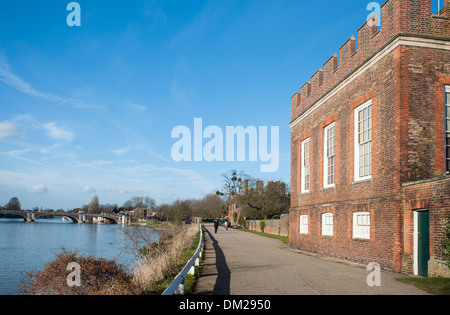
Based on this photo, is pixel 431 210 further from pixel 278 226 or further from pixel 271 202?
pixel 271 202

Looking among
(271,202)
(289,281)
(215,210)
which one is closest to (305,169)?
(289,281)

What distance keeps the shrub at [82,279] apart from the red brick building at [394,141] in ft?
28.2

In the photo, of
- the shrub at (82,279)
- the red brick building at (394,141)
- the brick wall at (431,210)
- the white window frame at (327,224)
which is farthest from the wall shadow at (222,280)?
the white window frame at (327,224)

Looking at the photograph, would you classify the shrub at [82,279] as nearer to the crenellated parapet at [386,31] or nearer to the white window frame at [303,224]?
the crenellated parapet at [386,31]

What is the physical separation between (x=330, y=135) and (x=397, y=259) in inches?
313

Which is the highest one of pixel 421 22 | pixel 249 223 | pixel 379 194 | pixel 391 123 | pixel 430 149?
pixel 421 22

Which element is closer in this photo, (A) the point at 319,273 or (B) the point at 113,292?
(B) the point at 113,292

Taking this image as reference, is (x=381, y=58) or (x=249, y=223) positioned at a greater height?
(x=381, y=58)

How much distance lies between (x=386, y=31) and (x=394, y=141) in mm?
4112

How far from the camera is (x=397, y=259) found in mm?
12367
